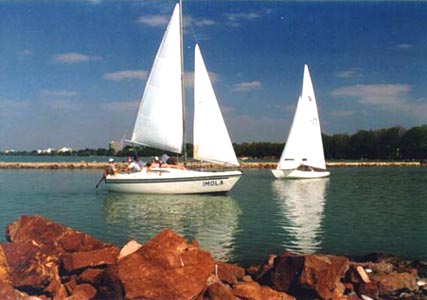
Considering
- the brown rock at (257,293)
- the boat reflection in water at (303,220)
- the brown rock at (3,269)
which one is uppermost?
the brown rock at (3,269)

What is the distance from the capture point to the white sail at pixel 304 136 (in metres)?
57.0

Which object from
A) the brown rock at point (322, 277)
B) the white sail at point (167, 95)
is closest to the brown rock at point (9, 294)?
the brown rock at point (322, 277)

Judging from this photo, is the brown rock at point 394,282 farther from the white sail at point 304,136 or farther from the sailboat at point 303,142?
the white sail at point 304,136

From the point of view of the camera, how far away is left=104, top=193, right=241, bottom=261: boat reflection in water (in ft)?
60.4

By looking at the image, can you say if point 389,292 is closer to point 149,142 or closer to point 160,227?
point 160,227

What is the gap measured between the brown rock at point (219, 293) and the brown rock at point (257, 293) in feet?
0.92

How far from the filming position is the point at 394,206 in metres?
29.9

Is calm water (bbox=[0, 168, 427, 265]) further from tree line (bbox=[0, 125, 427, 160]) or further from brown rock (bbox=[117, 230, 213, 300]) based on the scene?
tree line (bbox=[0, 125, 427, 160])

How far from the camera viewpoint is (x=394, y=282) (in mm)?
11266

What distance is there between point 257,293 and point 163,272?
197 cm

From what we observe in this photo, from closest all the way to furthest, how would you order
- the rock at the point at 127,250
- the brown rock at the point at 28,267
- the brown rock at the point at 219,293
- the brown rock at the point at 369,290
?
1. the brown rock at the point at 219,293
2. the brown rock at the point at 28,267
3. the rock at the point at 127,250
4. the brown rock at the point at 369,290

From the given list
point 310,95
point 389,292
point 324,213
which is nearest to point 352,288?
point 389,292

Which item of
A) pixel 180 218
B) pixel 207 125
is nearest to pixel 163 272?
pixel 180 218

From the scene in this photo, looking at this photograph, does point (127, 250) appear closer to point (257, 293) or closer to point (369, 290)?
point (257, 293)
